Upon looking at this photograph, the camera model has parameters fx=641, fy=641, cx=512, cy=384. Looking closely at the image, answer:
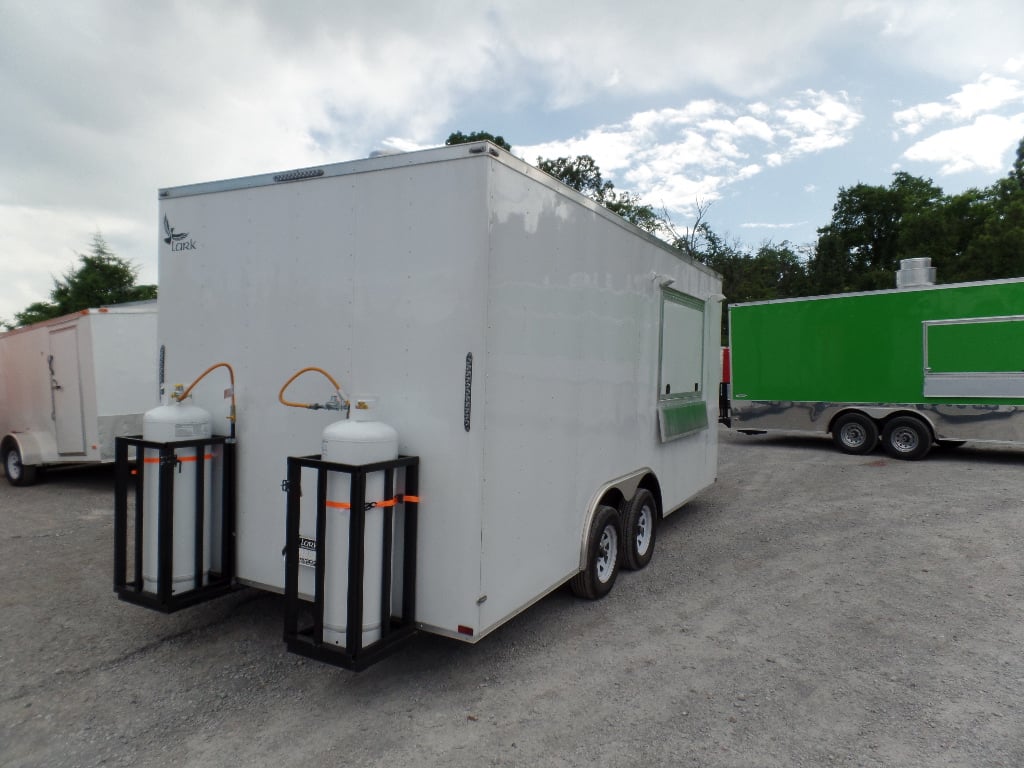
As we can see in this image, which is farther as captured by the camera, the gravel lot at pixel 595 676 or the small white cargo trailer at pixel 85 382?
the small white cargo trailer at pixel 85 382

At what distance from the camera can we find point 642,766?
2.73 meters

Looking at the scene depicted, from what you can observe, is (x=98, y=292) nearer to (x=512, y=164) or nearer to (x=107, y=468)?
(x=107, y=468)

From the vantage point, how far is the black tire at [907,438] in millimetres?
10656

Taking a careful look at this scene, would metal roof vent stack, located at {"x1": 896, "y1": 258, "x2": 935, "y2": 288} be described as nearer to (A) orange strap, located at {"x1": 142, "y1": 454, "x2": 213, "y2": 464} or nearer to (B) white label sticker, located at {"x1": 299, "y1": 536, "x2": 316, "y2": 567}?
(B) white label sticker, located at {"x1": 299, "y1": 536, "x2": 316, "y2": 567}

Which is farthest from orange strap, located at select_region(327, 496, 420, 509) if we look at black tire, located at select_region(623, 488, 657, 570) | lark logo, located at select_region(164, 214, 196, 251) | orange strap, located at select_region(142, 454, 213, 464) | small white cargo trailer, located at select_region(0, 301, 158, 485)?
small white cargo trailer, located at select_region(0, 301, 158, 485)

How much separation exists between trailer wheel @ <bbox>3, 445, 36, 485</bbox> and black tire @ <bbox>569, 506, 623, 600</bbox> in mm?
8609

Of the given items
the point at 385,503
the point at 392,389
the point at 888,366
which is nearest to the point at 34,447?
the point at 392,389

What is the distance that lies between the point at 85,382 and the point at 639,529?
279 inches

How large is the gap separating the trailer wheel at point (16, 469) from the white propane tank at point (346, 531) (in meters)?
8.51

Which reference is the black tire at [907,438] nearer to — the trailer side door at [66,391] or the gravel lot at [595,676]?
the gravel lot at [595,676]

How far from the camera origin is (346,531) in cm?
296

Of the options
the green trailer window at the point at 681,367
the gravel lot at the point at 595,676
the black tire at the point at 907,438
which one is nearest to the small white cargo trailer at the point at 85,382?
the gravel lot at the point at 595,676

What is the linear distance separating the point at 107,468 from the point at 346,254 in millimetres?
9499

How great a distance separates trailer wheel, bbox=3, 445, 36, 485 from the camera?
913cm
